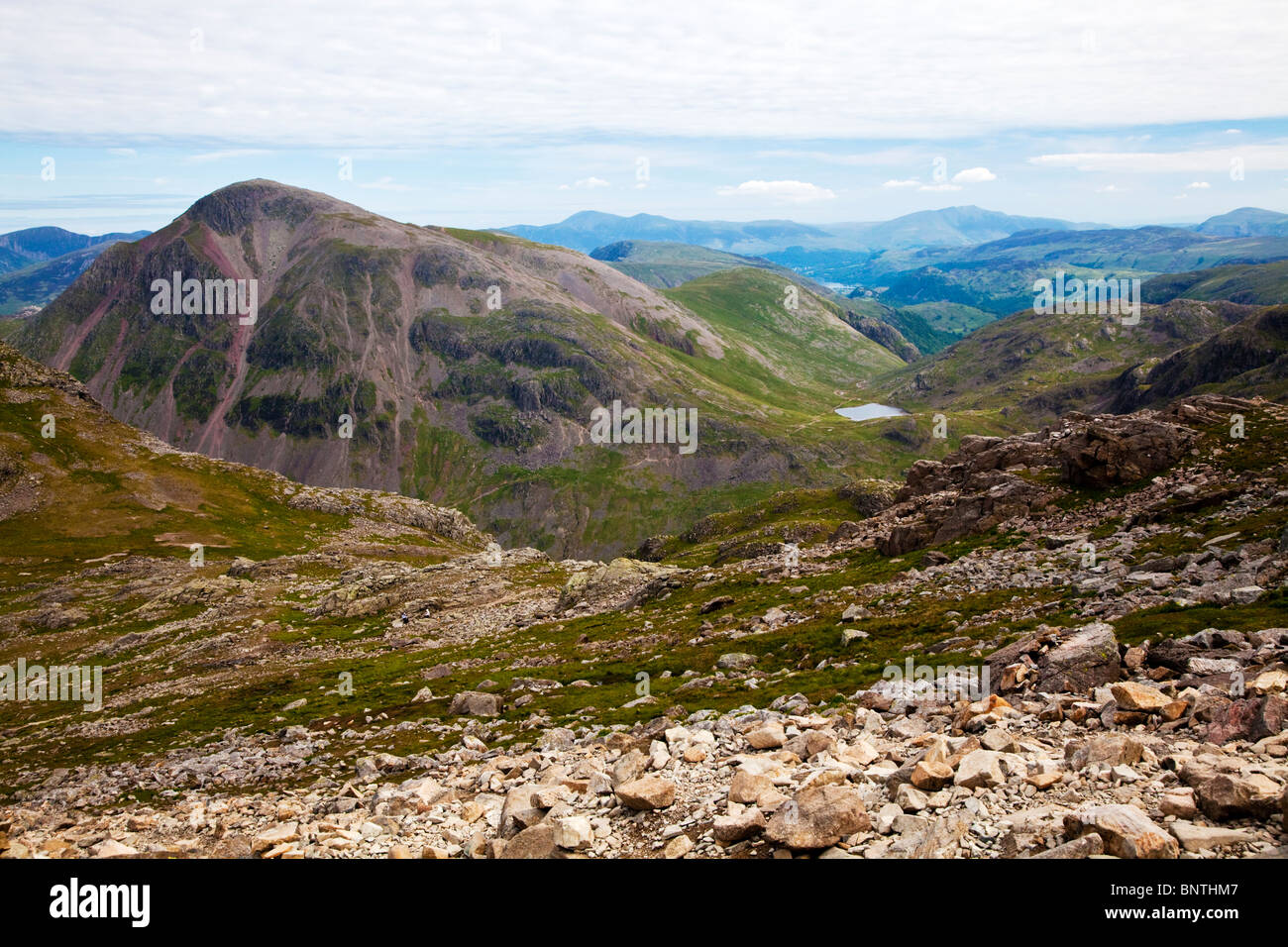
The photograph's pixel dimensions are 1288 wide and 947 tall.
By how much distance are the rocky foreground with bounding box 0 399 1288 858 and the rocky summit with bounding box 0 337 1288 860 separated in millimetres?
163

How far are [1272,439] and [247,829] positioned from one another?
6875 cm

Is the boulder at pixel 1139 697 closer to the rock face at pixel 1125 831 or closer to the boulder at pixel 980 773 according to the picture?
the boulder at pixel 980 773

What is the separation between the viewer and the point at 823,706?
2828 centimetres

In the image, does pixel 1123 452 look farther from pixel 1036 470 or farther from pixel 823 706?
pixel 823 706

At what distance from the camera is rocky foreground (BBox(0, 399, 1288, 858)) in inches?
649

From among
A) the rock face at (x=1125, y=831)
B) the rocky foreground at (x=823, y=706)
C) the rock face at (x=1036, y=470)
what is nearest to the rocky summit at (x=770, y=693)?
the rock face at (x=1125, y=831)

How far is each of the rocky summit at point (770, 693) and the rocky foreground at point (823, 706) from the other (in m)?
0.16

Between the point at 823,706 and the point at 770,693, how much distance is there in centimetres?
485

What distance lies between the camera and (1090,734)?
1956 cm

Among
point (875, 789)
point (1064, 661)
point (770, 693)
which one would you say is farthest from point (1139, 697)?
point (770, 693)

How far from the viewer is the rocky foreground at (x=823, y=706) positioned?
16484 mm

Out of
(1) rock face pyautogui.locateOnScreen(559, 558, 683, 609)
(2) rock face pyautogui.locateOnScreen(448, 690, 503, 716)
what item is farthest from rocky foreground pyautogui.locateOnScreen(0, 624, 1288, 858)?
(1) rock face pyautogui.locateOnScreen(559, 558, 683, 609)

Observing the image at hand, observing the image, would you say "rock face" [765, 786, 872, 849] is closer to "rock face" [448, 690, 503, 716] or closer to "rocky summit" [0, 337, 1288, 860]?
"rocky summit" [0, 337, 1288, 860]
